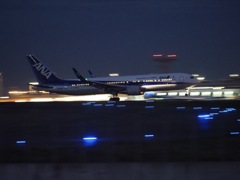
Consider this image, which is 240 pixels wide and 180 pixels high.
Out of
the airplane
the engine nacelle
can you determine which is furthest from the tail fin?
the engine nacelle

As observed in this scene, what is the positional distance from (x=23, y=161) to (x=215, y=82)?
88.0 m

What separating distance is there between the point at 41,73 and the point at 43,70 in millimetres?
516

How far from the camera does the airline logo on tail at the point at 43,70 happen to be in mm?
65312

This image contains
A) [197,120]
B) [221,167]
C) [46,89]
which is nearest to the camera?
[221,167]

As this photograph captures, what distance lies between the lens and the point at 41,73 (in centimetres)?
6606

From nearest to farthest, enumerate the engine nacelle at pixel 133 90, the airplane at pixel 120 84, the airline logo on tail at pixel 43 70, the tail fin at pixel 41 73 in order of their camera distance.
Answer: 1. the engine nacelle at pixel 133 90
2. the airplane at pixel 120 84
3. the tail fin at pixel 41 73
4. the airline logo on tail at pixel 43 70

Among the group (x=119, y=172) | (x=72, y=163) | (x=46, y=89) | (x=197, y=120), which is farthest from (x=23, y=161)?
(x=46, y=89)

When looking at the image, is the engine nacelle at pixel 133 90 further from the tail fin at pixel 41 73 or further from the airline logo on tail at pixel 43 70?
the airline logo on tail at pixel 43 70

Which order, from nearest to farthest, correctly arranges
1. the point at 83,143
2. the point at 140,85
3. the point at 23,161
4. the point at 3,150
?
the point at 23,161
the point at 3,150
the point at 83,143
the point at 140,85

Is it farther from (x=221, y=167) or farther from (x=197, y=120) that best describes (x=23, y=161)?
(x=197, y=120)

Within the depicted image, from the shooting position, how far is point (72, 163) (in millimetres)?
12375

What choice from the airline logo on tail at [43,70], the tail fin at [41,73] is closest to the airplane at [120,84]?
the tail fin at [41,73]

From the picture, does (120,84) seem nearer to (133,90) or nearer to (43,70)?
(133,90)

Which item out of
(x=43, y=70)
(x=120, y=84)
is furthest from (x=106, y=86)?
(x=43, y=70)
